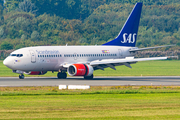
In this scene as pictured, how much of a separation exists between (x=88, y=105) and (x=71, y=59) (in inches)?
966

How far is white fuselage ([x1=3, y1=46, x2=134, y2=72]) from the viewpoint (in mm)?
42281

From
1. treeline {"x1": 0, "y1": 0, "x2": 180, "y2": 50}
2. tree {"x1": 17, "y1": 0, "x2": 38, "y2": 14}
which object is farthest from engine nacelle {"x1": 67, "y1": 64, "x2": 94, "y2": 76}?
tree {"x1": 17, "y1": 0, "x2": 38, "y2": 14}

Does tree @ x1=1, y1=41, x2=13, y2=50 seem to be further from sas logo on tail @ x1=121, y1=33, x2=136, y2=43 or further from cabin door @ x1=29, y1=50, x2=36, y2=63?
cabin door @ x1=29, y1=50, x2=36, y2=63

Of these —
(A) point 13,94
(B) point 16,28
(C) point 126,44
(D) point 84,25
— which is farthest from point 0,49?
(A) point 13,94

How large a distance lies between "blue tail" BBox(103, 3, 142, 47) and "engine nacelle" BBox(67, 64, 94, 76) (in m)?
9.47

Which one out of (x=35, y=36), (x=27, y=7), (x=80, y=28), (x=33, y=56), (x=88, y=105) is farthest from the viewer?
(x=27, y=7)

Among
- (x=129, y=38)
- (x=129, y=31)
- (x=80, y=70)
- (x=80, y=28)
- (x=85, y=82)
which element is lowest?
(x=85, y=82)

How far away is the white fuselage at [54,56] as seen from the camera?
139 feet

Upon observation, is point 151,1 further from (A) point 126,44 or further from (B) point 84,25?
(A) point 126,44

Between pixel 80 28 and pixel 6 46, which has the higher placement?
pixel 80 28

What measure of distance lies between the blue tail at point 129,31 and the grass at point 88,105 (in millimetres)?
22892

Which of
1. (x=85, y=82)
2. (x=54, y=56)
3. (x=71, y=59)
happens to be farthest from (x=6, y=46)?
(x=85, y=82)

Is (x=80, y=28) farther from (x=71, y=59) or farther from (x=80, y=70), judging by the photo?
(x=80, y=70)

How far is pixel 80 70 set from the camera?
41.9 m
